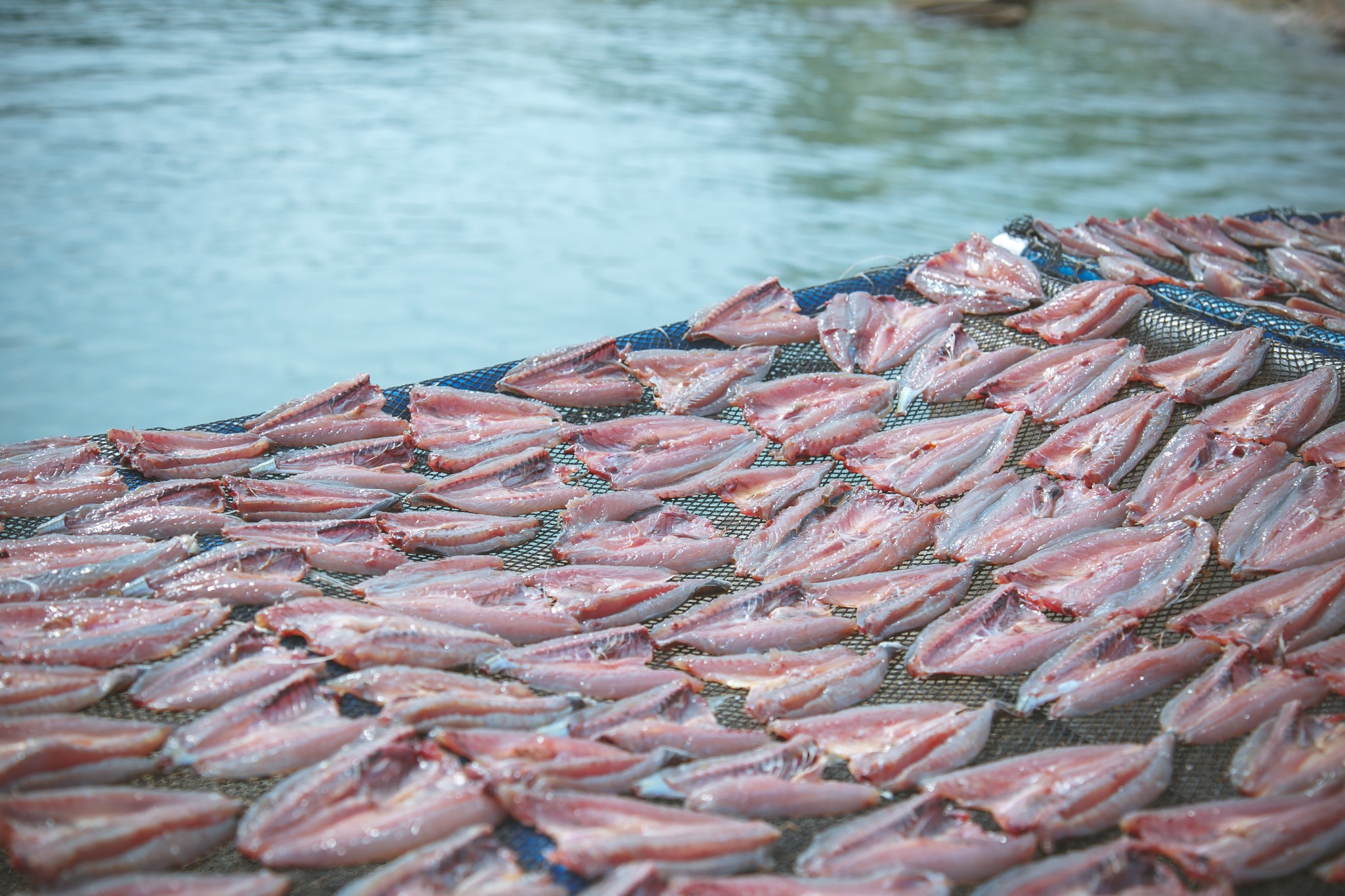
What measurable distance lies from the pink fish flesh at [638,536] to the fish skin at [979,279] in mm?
2494

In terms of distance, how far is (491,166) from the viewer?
1638 cm

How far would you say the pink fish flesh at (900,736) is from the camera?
289cm

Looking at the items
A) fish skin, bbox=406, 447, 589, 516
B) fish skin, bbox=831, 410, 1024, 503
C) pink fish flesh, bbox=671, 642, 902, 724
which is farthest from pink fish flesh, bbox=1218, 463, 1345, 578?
fish skin, bbox=406, 447, 589, 516

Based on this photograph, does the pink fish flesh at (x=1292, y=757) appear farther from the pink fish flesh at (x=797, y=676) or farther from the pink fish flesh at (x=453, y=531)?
the pink fish flesh at (x=453, y=531)

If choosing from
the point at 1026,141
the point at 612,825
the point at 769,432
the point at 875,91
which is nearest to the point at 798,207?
the point at 1026,141

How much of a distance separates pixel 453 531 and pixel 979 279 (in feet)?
12.0

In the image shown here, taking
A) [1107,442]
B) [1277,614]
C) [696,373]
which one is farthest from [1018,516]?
[696,373]

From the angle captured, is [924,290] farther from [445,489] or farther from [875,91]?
[875,91]

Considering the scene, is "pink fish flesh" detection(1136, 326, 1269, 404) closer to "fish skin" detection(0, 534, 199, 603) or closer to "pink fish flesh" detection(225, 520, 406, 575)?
"pink fish flesh" detection(225, 520, 406, 575)

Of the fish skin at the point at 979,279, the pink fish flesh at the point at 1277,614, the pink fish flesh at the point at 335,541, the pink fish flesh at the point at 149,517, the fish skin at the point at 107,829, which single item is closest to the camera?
the fish skin at the point at 107,829

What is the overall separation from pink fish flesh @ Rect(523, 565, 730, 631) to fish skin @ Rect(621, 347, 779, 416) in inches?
55.0

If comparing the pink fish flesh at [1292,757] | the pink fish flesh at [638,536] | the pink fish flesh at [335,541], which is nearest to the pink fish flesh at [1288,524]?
the pink fish flesh at [1292,757]

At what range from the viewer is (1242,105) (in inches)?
873

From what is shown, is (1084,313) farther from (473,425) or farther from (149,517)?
(149,517)
